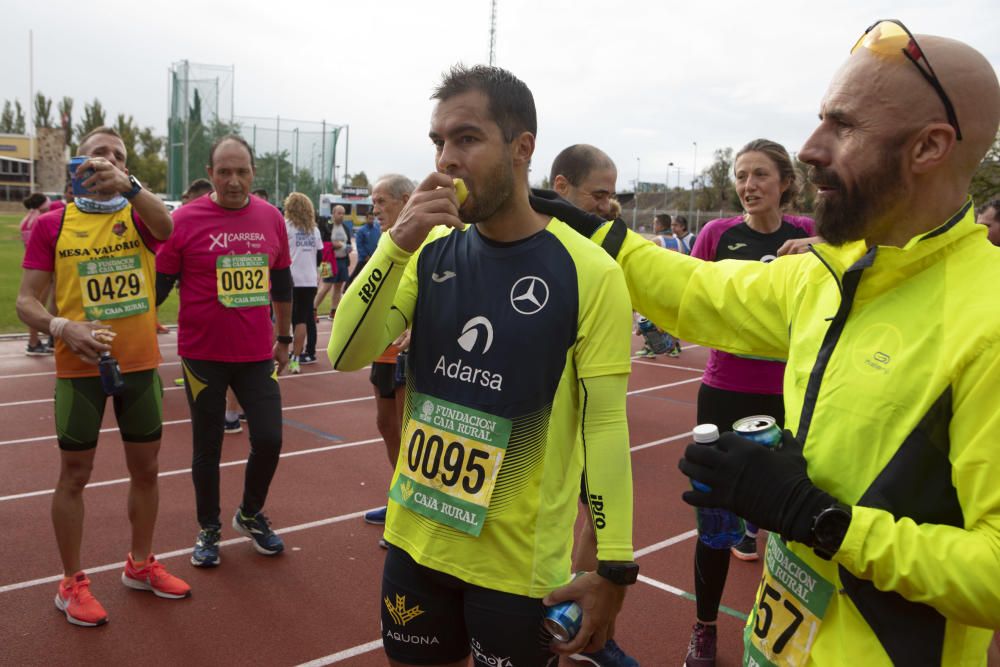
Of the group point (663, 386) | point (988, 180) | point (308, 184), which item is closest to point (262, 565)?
point (663, 386)

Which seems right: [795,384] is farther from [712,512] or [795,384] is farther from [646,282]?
[712,512]

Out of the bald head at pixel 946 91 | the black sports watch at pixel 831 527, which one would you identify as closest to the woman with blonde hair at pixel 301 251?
the bald head at pixel 946 91

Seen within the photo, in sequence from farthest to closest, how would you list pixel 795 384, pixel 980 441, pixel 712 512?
pixel 712 512
pixel 795 384
pixel 980 441

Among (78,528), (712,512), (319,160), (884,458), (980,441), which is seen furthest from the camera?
(319,160)

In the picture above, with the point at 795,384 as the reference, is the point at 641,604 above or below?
below

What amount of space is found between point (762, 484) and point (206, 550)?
13.2ft

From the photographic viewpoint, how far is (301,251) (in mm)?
9938

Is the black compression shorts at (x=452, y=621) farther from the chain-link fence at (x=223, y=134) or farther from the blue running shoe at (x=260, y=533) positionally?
the chain-link fence at (x=223, y=134)

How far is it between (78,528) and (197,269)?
1.63 meters

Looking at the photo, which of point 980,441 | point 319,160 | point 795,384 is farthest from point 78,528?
point 319,160

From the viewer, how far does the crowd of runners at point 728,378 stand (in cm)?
144

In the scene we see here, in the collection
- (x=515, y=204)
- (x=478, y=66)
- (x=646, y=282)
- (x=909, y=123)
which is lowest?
(x=646, y=282)

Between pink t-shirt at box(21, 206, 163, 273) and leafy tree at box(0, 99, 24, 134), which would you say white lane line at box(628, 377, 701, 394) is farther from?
leafy tree at box(0, 99, 24, 134)

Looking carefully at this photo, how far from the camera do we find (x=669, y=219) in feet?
53.5
